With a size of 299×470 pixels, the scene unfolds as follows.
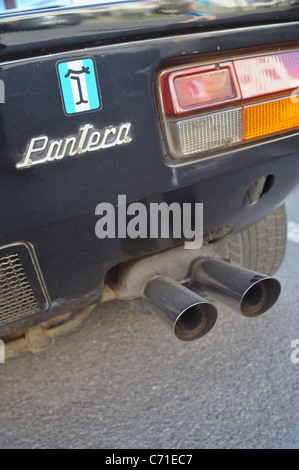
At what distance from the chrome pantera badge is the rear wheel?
3.20 ft

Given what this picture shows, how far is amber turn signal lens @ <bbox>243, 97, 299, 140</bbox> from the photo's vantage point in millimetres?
1330

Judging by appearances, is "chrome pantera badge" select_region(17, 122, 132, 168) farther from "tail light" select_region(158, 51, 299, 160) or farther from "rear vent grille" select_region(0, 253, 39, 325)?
"rear vent grille" select_region(0, 253, 39, 325)

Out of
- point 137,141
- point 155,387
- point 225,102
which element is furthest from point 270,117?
point 155,387

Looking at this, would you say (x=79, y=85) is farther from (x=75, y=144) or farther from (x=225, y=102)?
(x=225, y=102)

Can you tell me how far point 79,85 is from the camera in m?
1.13

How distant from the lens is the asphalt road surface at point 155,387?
162 centimetres

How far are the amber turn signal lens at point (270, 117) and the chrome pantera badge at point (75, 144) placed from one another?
368mm

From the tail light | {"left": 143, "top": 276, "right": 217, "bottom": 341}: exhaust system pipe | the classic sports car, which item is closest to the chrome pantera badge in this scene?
the classic sports car

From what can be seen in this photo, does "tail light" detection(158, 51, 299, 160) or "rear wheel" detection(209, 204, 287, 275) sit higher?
"tail light" detection(158, 51, 299, 160)

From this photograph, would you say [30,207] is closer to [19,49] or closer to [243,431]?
[19,49]

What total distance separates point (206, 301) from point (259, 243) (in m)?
0.89

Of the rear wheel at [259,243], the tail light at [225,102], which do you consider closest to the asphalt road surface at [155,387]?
the rear wheel at [259,243]

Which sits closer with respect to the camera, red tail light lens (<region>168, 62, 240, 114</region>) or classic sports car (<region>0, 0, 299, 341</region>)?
classic sports car (<region>0, 0, 299, 341</region>)

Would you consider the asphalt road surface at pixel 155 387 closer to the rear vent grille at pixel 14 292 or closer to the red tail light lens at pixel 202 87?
the rear vent grille at pixel 14 292
